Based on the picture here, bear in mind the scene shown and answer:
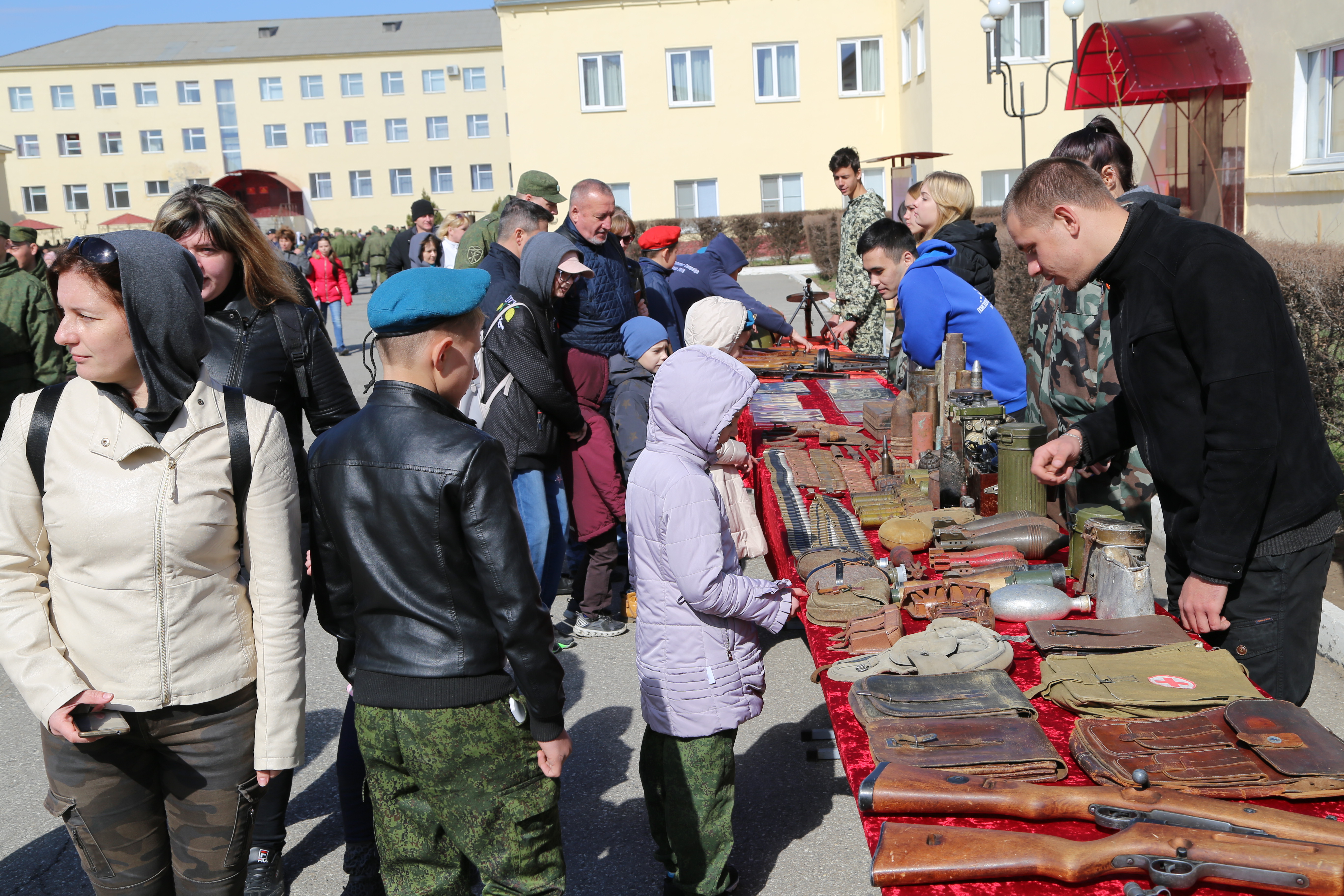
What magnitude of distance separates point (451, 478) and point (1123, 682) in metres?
1.51

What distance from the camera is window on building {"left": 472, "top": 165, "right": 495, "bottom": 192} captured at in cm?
5350

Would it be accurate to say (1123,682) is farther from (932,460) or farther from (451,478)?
(932,460)

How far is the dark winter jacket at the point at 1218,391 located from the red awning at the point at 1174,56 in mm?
9984

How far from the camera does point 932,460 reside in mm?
4125

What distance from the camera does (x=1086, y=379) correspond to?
3.84 meters

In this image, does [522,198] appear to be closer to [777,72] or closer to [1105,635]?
[1105,635]

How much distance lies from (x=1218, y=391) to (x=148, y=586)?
2.39 m

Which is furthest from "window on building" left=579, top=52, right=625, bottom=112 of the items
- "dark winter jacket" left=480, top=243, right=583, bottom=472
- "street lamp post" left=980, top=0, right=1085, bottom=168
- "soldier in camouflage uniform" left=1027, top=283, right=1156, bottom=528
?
"soldier in camouflage uniform" left=1027, top=283, right=1156, bottom=528

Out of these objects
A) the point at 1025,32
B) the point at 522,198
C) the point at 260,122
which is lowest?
the point at 522,198

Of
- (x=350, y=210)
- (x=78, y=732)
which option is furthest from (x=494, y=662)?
(x=350, y=210)

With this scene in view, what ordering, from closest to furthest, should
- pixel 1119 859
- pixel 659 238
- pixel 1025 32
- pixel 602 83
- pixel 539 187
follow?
1. pixel 1119 859
2. pixel 539 187
3. pixel 659 238
4. pixel 1025 32
5. pixel 602 83

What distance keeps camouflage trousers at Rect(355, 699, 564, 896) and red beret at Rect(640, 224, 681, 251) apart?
547cm

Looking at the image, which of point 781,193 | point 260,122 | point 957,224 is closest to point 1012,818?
point 957,224

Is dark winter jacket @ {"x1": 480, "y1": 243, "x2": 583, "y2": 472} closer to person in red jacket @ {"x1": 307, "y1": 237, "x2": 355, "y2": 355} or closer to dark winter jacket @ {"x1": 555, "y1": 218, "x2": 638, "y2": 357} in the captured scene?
dark winter jacket @ {"x1": 555, "y1": 218, "x2": 638, "y2": 357}
